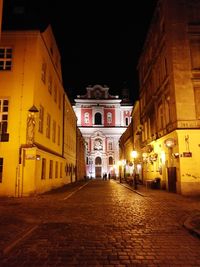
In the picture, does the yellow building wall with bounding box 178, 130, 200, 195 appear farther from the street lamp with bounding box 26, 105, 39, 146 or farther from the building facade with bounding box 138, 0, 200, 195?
the street lamp with bounding box 26, 105, 39, 146

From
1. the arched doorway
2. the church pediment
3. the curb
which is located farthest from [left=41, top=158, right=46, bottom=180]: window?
the church pediment

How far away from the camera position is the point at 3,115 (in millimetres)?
16875

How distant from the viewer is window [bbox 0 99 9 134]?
16.7 meters

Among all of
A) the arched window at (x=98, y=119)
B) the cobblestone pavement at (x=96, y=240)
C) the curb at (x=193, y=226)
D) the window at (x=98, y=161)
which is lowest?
the cobblestone pavement at (x=96, y=240)

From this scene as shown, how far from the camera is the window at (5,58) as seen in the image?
17594 millimetres

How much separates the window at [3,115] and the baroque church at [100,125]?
174ft

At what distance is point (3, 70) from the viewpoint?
17.4 meters

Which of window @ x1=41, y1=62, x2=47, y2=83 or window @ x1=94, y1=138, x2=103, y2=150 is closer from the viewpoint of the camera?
window @ x1=41, y1=62, x2=47, y2=83

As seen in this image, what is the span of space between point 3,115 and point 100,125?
54.9 m

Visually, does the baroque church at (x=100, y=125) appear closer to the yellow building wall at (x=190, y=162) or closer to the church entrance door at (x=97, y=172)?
the church entrance door at (x=97, y=172)

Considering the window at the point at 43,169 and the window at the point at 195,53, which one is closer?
the window at the point at 195,53

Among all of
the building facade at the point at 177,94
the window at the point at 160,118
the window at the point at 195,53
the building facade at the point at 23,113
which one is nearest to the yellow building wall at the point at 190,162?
the building facade at the point at 177,94

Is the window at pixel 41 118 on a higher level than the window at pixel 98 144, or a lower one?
lower

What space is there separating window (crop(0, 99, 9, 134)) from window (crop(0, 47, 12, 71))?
2.60 metres
